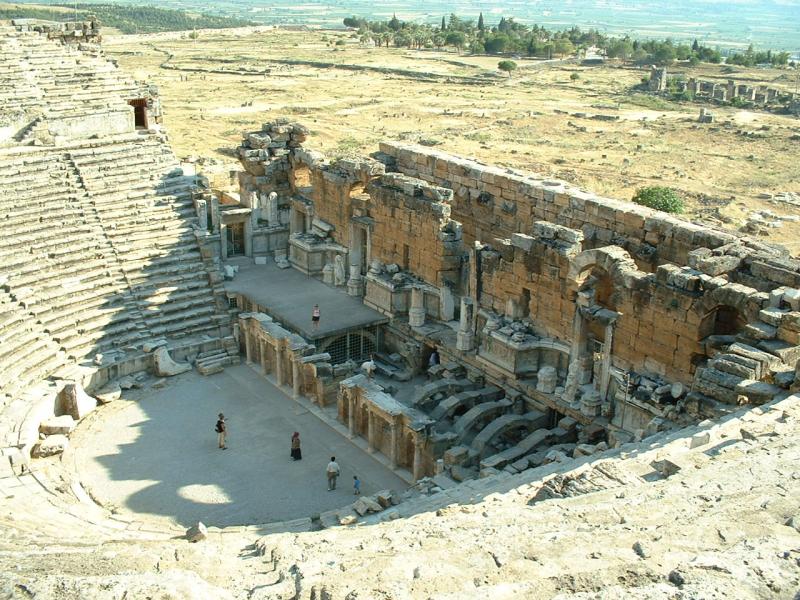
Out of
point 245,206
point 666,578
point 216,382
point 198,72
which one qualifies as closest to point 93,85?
point 245,206

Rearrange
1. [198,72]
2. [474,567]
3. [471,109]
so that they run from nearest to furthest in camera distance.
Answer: [474,567] → [471,109] → [198,72]

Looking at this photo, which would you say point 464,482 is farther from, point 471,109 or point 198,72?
point 198,72

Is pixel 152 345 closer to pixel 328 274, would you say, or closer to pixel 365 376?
pixel 328 274

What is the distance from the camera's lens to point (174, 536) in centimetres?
1647

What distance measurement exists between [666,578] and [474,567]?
6.73 ft

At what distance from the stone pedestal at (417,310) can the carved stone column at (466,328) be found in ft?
6.14

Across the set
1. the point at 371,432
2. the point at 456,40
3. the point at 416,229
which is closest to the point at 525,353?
the point at 371,432

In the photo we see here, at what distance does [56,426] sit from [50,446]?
2.49 ft

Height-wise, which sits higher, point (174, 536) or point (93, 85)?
point (93, 85)

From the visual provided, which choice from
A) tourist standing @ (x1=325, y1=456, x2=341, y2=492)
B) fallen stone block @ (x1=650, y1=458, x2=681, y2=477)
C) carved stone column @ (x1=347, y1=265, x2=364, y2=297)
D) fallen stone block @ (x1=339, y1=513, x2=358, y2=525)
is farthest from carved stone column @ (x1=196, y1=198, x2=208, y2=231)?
fallen stone block @ (x1=650, y1=458, x2=681, y2=477)

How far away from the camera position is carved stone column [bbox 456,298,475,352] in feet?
71.9

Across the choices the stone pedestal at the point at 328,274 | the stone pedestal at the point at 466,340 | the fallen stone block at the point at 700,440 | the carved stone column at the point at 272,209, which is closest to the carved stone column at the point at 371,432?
the stone pedestal at the point at 466,340

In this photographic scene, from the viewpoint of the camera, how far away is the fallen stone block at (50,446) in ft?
63.6

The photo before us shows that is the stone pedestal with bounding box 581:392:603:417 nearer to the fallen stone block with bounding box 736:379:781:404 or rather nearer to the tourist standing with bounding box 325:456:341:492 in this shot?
the fallen stone block with bounding box 736:379:781:404
